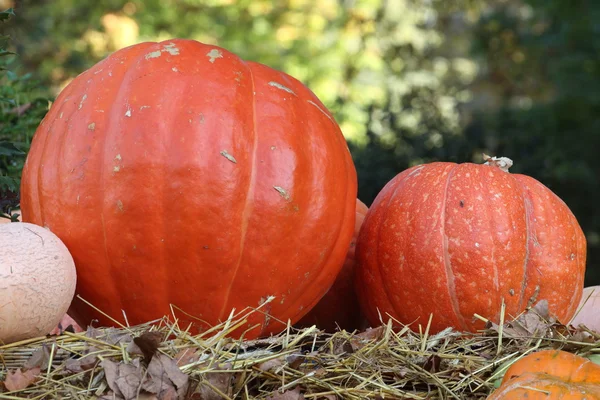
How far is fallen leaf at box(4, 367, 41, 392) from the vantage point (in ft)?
4.75

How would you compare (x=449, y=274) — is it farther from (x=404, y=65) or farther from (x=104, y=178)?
(x=404, y=65)

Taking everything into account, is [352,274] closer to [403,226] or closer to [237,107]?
[403,226]

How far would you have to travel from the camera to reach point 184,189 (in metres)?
1.81

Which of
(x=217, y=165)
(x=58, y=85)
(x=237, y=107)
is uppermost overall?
(x=237, y=107)

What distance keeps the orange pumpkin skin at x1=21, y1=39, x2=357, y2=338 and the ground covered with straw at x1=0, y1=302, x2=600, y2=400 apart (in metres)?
0.17

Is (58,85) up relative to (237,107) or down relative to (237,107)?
down

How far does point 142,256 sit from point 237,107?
18.5 inches

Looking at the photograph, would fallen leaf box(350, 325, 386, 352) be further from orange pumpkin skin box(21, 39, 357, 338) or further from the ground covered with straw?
orange pumpkin skin box(21, 39, 357, 338)

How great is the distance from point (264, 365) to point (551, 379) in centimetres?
59

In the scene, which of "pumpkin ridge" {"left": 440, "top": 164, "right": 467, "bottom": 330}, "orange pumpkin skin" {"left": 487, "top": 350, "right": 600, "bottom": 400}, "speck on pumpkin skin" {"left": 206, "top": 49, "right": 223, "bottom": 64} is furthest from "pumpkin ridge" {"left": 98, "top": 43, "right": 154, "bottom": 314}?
"orange pumpkin skin" {"left": 487, "top": 350, "right": 600, "bottom": 400}

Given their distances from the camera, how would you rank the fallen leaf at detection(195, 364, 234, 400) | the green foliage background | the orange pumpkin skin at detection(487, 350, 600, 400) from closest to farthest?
1. the orange pumpkin skin at detection(487, 350, 600, 400)
2. the fallen leaf at detection(195, 364, 234, 400)
3. the green foliage background

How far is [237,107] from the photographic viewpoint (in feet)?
6.23

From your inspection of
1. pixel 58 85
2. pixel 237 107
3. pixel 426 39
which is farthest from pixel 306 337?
pixel 426 39

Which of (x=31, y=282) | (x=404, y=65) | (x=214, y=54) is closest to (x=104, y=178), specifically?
(x=31, y=282)
